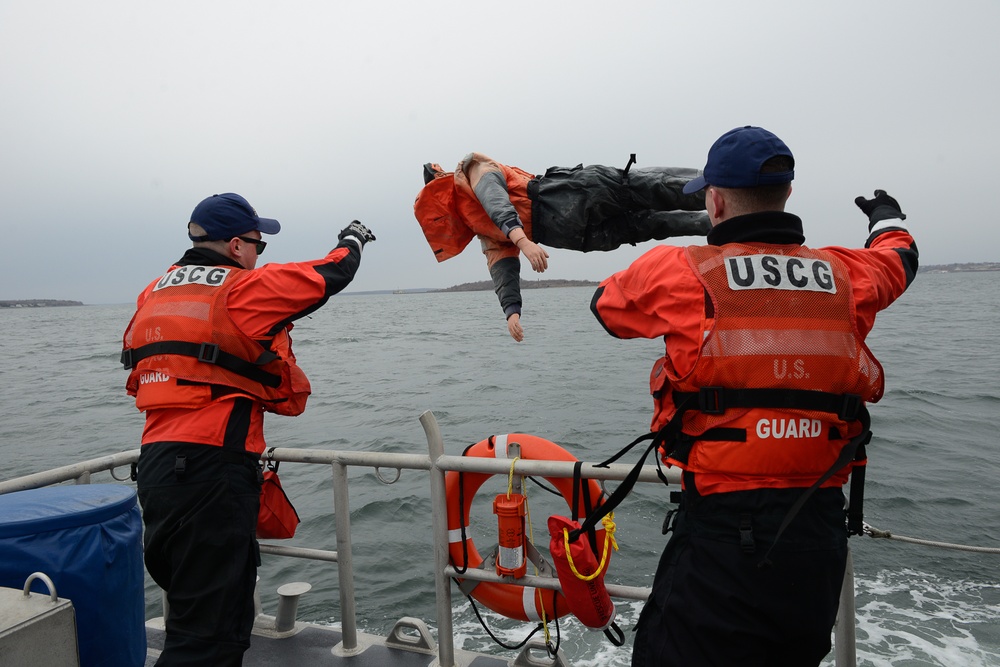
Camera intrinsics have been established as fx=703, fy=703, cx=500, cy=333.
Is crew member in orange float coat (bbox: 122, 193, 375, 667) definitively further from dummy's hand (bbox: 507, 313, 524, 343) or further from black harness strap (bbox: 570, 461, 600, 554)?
black harness strap (bbox: 570, 461, 600, 554)

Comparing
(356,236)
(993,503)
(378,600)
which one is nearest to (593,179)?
(356,236)

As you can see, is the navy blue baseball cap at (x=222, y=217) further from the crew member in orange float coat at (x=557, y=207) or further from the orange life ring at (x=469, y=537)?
the orange life ring at (x=469, y=537)

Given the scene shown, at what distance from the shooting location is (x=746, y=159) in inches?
83.1

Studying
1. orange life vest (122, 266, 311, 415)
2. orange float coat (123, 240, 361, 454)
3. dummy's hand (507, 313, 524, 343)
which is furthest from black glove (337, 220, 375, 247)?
dummy's hand (507, 313, 524, 343)

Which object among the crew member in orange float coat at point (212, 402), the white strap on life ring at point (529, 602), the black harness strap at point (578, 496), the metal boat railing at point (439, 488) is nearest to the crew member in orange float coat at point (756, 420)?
the metal boat railing at point (439, 488)

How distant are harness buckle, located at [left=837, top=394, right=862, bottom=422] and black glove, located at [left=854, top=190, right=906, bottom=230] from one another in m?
1.05

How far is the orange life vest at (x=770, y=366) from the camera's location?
1.98 metres

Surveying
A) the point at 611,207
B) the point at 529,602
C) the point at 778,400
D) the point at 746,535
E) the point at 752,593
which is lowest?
the point at 529,602

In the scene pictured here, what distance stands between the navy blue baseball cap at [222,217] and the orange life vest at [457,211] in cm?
90

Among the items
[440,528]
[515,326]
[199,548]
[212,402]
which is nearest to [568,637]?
[440,528]

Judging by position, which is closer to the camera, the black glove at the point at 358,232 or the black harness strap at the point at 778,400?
the black harness strap at the point at 778,400

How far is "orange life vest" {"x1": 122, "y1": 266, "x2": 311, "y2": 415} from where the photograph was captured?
300cm

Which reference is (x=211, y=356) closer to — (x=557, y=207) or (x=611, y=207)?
(x=557, y=207)

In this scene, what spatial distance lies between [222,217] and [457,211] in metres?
1.18
